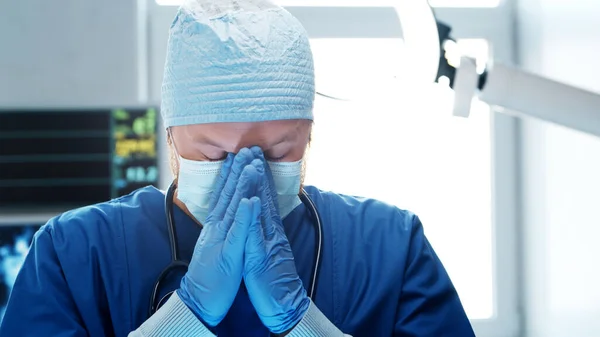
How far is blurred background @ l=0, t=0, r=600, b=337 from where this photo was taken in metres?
2.13

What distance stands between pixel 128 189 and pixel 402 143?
0.97 meters

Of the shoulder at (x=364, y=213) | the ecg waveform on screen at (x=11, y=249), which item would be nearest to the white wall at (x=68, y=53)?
the ecg waveform on screen at (x=11, y=249)

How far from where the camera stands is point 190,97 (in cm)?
122

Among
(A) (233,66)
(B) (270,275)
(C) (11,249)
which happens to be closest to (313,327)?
(B) (270,275)

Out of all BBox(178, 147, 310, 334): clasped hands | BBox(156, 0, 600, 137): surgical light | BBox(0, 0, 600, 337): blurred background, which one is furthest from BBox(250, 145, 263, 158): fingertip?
BBox(0, 0, 600, 337): blurred background

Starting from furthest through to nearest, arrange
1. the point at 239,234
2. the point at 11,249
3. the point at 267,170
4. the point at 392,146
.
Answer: the point at 392,146, the point at 11,249, the point at 267,170, the point at 239,234

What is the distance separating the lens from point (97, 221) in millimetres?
1339

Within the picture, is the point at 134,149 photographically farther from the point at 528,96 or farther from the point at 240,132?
the point at 528,96

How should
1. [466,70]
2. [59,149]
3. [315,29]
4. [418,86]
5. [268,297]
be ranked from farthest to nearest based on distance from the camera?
1. [315,29]
2. [59,149]
3. [268,297]
4. [418,86]
5. [466,70]

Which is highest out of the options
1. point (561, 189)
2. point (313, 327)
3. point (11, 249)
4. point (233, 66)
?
point (233, 66)

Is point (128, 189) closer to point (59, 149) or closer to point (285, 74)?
point (59, 149)

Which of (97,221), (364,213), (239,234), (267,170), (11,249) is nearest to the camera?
(239,234)

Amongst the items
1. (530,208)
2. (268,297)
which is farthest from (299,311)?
(530,208)

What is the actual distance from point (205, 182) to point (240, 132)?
11 centimetres
